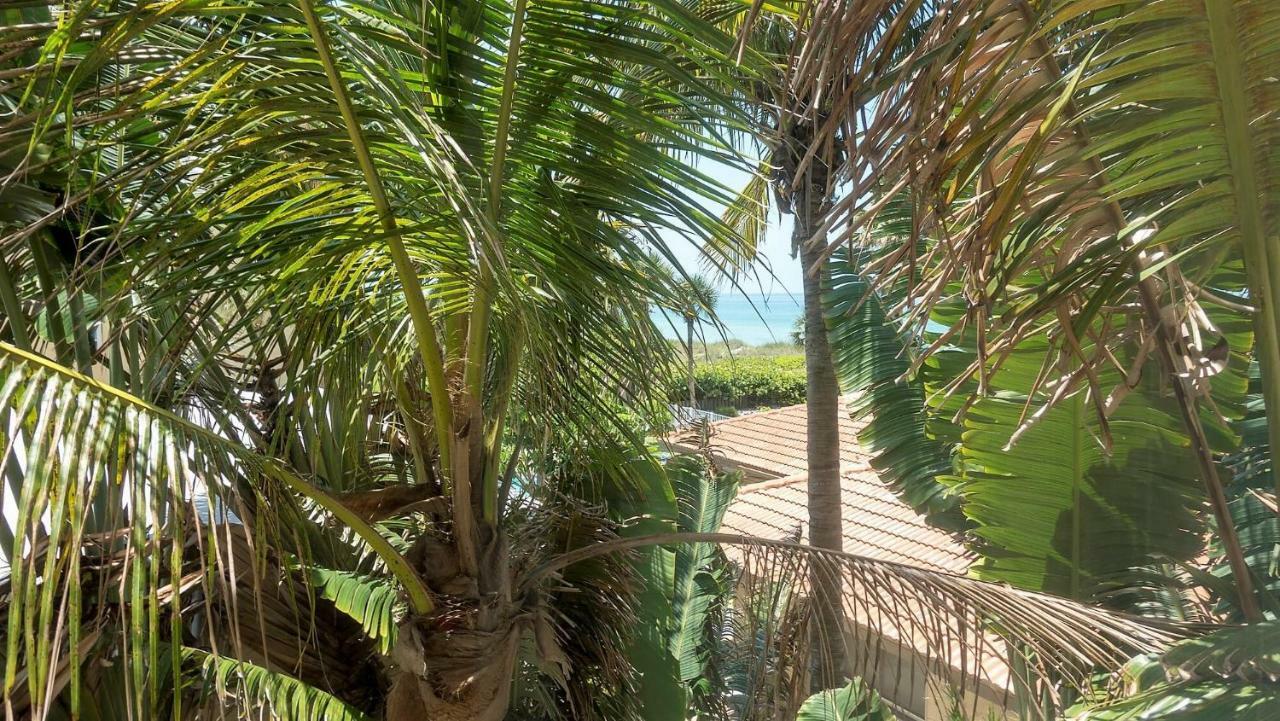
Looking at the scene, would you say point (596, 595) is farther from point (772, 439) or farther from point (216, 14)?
point (772, 439)

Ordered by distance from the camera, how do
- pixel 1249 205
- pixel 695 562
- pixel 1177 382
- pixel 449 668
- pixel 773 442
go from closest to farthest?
1. pixel 1249 205
2. pixel 1177 382
3. pixel 449 668
4. pixel 695 562
5. pixel 773 442

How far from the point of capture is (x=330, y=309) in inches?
74.0

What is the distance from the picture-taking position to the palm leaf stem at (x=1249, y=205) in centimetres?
100

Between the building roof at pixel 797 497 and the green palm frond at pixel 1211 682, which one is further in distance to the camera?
the building roof at pixel 797 497

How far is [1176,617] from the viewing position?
1.88 metres

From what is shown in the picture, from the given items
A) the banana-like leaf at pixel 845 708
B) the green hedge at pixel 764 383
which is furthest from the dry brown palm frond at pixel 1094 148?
the green hedge at pixel 764 383

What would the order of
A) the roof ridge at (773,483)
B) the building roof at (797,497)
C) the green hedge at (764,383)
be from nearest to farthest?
the building roof at (797,497), the roof ridge at (773,483), the green hedge at (764,383)

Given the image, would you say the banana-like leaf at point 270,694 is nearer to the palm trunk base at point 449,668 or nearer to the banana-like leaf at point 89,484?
the palm trunk base at point 449,668

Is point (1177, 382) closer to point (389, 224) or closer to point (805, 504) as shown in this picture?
point (389, 224)

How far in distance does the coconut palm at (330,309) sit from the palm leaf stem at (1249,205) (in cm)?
59

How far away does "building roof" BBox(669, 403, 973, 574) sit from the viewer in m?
3.87

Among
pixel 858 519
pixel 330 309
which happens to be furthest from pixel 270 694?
pixel 858 519

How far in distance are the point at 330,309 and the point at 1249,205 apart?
170 cm

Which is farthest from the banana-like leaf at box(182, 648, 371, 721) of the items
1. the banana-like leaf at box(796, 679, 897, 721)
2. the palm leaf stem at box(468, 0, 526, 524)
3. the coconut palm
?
the banana-like leaf at box(796, 679, 897, 721)
